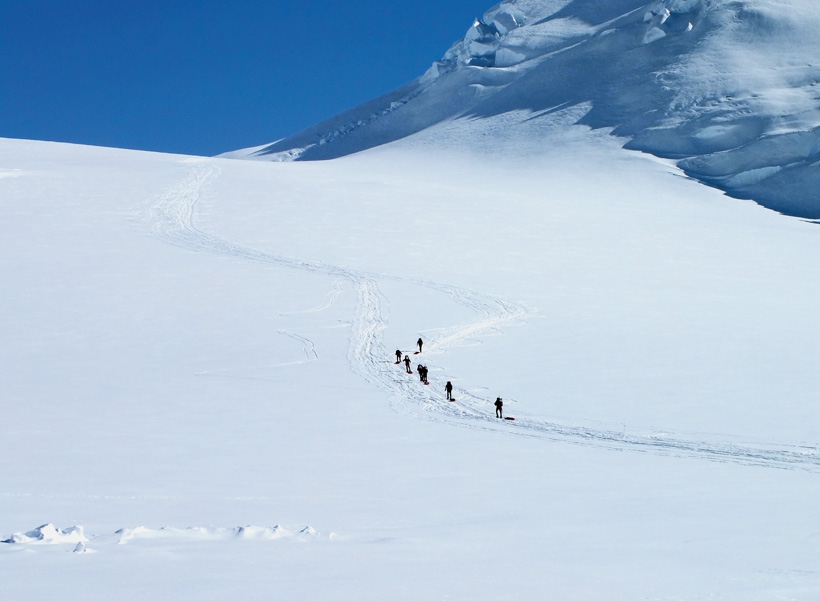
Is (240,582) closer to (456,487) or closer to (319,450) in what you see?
(456,487)

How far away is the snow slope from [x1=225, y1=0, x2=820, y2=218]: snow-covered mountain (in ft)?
57.9

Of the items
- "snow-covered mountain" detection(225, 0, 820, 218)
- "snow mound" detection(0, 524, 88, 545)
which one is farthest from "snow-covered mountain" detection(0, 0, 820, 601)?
"snow-covered mountain" detection(225, 0, 820, 218)

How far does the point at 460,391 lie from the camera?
57.7 feet

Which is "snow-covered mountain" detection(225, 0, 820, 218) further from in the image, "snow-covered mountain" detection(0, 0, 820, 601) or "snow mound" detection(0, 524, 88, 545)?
"snow mound" detection(0, 524, 88, 545)

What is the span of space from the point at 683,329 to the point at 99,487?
16423 mm

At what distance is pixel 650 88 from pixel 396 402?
6500cm

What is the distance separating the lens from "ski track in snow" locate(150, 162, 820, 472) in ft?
42.4

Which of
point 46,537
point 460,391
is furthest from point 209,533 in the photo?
point 460,391

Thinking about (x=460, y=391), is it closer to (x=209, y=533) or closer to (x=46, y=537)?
(x=209, y=533)

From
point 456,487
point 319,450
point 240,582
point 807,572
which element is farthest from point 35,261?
point 807,572

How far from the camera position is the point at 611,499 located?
1012cm

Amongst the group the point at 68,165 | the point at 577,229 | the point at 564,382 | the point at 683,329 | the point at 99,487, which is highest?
the point at 68,165

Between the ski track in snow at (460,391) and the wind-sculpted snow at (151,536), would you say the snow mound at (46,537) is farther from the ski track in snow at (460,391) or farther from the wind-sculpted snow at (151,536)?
the ski track in snow at (460,391)

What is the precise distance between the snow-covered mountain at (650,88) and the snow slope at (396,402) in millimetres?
17635
